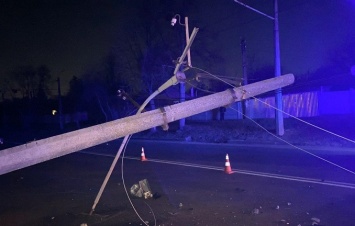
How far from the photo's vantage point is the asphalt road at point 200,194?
275 inches

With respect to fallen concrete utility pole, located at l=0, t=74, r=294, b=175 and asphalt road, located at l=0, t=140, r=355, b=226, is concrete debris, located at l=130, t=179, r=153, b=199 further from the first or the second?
fallen concrete utility pole, located at l=0, t=74, r=294, b=175

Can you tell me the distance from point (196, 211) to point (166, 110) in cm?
366

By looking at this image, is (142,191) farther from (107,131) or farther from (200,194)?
(107,131)

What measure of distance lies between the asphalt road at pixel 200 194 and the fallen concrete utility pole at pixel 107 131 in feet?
8.94

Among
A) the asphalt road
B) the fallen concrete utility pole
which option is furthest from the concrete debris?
the fallen concrete utility pole

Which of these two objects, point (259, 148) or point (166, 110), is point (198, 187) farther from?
point (259, 148)

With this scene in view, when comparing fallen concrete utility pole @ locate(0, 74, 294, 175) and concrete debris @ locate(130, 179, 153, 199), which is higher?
fallen concrete utility pole @ locate(0, 74, 294, 175)

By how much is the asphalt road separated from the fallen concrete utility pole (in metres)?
2.72

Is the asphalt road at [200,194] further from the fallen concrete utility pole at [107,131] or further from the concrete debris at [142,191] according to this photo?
the fallen concrete utility pole at [107,131]

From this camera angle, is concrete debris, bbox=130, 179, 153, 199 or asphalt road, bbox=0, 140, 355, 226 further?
concrete debris, bbox=130, 179, 153, 199

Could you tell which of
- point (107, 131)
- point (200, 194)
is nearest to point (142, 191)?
point (200, 194)

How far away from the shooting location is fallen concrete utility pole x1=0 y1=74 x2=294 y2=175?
11.4 feet

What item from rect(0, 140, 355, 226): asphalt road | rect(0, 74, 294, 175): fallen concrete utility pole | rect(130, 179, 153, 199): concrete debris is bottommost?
rect(0, 140, 355, 226): asphalt road

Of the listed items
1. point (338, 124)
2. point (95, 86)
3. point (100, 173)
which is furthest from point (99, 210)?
point (95, 86)
